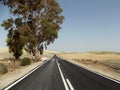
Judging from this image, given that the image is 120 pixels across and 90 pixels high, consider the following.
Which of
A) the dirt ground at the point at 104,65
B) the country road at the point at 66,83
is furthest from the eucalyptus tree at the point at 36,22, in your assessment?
the country road at the point at 66,83

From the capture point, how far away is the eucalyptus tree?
43.7 metres

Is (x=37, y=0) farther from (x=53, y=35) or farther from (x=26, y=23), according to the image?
(x=53, y=35)

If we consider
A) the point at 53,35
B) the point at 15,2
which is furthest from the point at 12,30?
the point at 53,35

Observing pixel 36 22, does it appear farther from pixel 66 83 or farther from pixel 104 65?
pixel 66 83

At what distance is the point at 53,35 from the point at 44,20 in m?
4.17

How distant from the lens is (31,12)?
4678 cm

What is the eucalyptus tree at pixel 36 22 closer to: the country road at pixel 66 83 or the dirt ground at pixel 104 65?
the dirt ground at pixel 104 65

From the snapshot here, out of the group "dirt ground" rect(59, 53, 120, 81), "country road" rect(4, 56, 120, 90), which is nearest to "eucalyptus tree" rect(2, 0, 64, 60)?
"dirt ground" rect(59, 53, 120, 81)

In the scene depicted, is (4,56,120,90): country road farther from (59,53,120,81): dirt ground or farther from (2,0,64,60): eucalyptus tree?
(2,0,64,60): eucalyptus tree

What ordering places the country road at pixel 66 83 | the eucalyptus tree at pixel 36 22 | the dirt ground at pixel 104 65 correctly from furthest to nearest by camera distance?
the eucalyptus tree at pixel 36 22 < the dirt ground at pixel 104 65 < the country road at pixel 66 83

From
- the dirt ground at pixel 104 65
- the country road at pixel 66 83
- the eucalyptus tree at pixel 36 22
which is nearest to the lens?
the country road at pixel 66 83

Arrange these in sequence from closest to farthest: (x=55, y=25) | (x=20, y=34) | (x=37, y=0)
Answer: (x=20, y=34) < (x=37, y=0) < (x=55, y=25)

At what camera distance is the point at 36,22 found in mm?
46719

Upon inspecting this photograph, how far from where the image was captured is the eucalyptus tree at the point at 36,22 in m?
43.7
